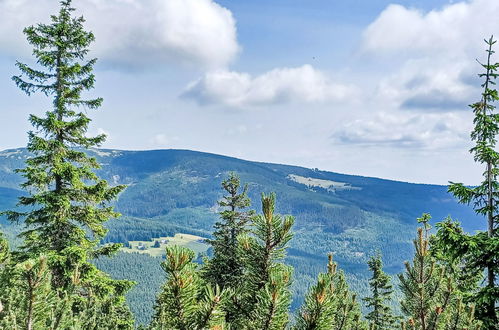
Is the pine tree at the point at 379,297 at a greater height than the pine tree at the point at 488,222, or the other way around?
the pine tree at the point at 488,222

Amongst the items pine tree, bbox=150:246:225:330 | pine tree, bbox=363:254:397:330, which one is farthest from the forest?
pine tree, bbox=363:254:397:330

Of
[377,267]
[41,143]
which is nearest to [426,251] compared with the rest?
[41,143]

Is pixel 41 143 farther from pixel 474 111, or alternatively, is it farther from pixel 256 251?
pixel 474 111

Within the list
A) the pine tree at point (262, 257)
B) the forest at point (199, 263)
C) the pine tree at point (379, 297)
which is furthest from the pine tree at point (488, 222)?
the pine tree at point (379, 297)

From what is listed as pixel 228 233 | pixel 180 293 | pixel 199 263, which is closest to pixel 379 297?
pixel 228 233

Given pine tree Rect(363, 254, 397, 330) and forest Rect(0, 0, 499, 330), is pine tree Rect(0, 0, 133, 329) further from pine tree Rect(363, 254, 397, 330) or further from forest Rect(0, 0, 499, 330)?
pine tree Rect(363, 254, 397, 330)

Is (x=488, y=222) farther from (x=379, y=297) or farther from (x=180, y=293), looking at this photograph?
(x=379, y=297)

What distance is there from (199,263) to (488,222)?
933cm

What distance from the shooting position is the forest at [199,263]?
3.44 metres

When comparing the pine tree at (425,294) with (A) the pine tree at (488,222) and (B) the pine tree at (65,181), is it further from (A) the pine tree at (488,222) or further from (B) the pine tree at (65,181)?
(B) the pine tree at (65,181)

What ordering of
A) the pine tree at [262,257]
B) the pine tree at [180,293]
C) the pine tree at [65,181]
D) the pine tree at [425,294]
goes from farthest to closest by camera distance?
the pine tree at [65,181] → the pine tree at [425,294] → the pine tree at [262,257] → the pine tree at [180,293]

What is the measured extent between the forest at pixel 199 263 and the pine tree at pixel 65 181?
0.05 meters

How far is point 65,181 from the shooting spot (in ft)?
57.3

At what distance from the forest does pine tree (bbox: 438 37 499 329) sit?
34 millimetres
